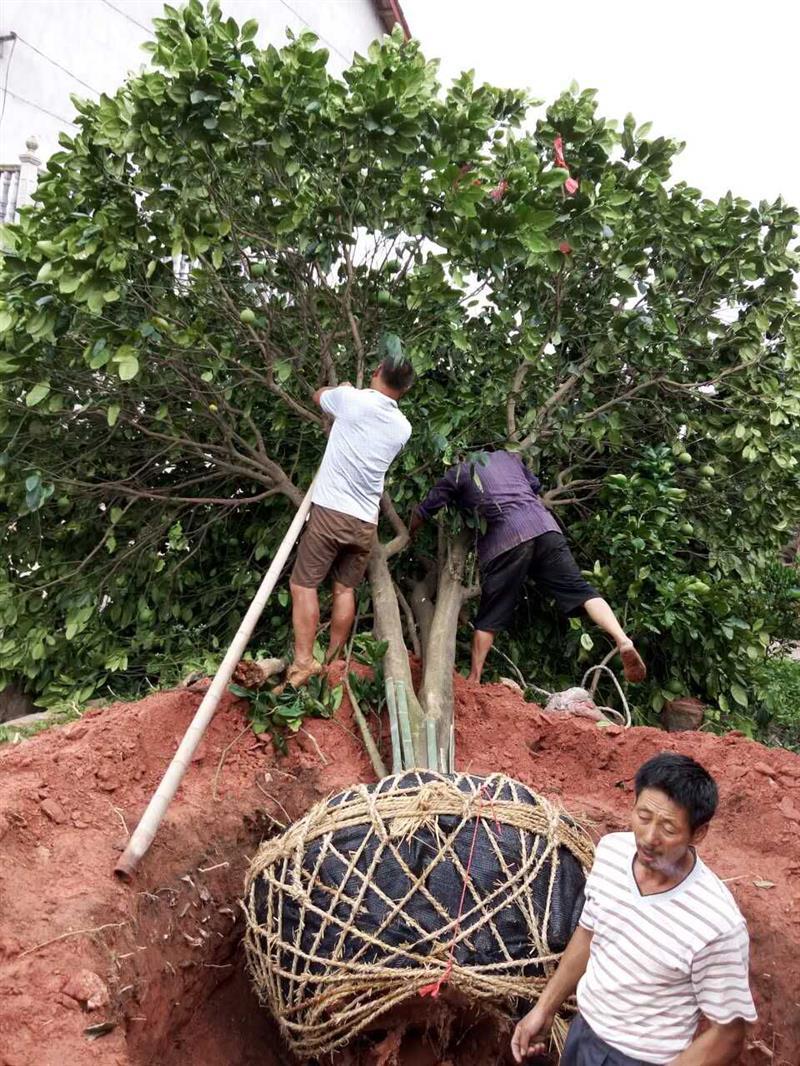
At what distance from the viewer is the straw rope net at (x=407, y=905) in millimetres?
2945

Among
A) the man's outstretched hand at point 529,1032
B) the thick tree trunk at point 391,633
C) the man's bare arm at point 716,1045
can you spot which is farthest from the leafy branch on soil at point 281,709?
the man's bare arm at point 716,1045

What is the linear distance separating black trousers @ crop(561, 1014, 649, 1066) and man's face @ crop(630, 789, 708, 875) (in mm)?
504

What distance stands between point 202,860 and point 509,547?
2.30 meters

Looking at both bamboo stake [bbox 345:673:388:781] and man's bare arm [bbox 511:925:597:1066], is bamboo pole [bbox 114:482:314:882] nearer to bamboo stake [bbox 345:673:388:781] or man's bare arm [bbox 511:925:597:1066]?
bamboo stake [bbox 345:673:388:781]

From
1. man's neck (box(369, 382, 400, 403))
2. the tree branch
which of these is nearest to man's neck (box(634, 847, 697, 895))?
man's neck (box(369, 382, 400, 403))

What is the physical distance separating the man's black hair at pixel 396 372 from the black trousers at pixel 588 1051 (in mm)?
2870

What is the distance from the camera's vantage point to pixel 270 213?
15.1 feet

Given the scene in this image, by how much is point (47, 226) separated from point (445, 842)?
352 cm

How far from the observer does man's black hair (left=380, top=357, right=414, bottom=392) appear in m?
4.37

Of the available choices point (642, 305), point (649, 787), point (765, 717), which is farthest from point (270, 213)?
point (765, 717)

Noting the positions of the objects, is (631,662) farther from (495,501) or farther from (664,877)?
(664,877)

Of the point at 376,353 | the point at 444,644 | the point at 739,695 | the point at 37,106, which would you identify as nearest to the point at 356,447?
the point at 376,353

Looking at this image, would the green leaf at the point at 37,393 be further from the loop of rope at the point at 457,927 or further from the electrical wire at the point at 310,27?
the electrical wire at the point at 310,27

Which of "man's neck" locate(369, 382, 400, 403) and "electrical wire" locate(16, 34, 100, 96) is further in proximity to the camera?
"electrical wire" locate(16, 34, 100, 96)
